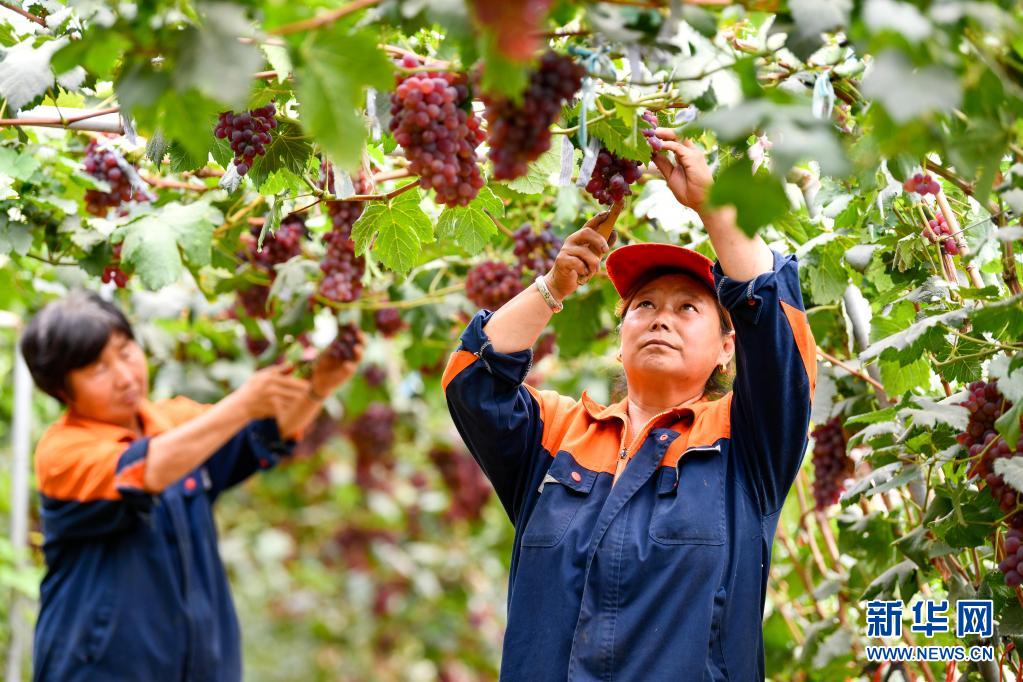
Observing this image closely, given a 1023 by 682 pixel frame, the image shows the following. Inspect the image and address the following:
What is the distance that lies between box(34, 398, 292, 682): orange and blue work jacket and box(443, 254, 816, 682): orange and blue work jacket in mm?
1546

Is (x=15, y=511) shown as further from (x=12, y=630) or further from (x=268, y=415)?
(x=268, y=415)

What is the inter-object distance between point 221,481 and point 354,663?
5.03m

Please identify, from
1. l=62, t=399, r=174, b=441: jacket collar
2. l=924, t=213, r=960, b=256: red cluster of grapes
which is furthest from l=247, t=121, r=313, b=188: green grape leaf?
l=62, t=399, r=174, b=441: jacket collar

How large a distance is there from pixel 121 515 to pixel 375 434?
2427mm

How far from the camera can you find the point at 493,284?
2902 mm

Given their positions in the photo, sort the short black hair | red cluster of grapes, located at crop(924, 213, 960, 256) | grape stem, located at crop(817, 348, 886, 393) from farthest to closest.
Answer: the short black hair
grape stem, located at crop(817, 348, 886, 393)
red cluster of grapes, located at crop(924, 213, 960, 256)

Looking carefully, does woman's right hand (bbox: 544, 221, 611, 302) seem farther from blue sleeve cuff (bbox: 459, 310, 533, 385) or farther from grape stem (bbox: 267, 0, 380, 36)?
grape stem (bbox: 267, 0, 380, 36)

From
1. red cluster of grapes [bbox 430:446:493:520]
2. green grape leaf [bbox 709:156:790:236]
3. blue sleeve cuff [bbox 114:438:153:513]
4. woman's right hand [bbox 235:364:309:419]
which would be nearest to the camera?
green grape leaf [bbox 709:156:790:236]

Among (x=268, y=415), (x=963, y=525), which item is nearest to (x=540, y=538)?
(x=963, y=525)

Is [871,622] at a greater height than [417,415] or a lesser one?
lesser

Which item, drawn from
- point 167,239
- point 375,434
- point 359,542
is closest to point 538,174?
point 167,239

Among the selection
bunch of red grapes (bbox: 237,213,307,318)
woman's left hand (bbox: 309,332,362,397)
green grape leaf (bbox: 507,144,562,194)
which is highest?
bunch of red grapes (bbox: 237,213,307,318)

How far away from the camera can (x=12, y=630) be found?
457 centimetres

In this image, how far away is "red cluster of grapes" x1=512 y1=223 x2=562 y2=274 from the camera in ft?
9.29
